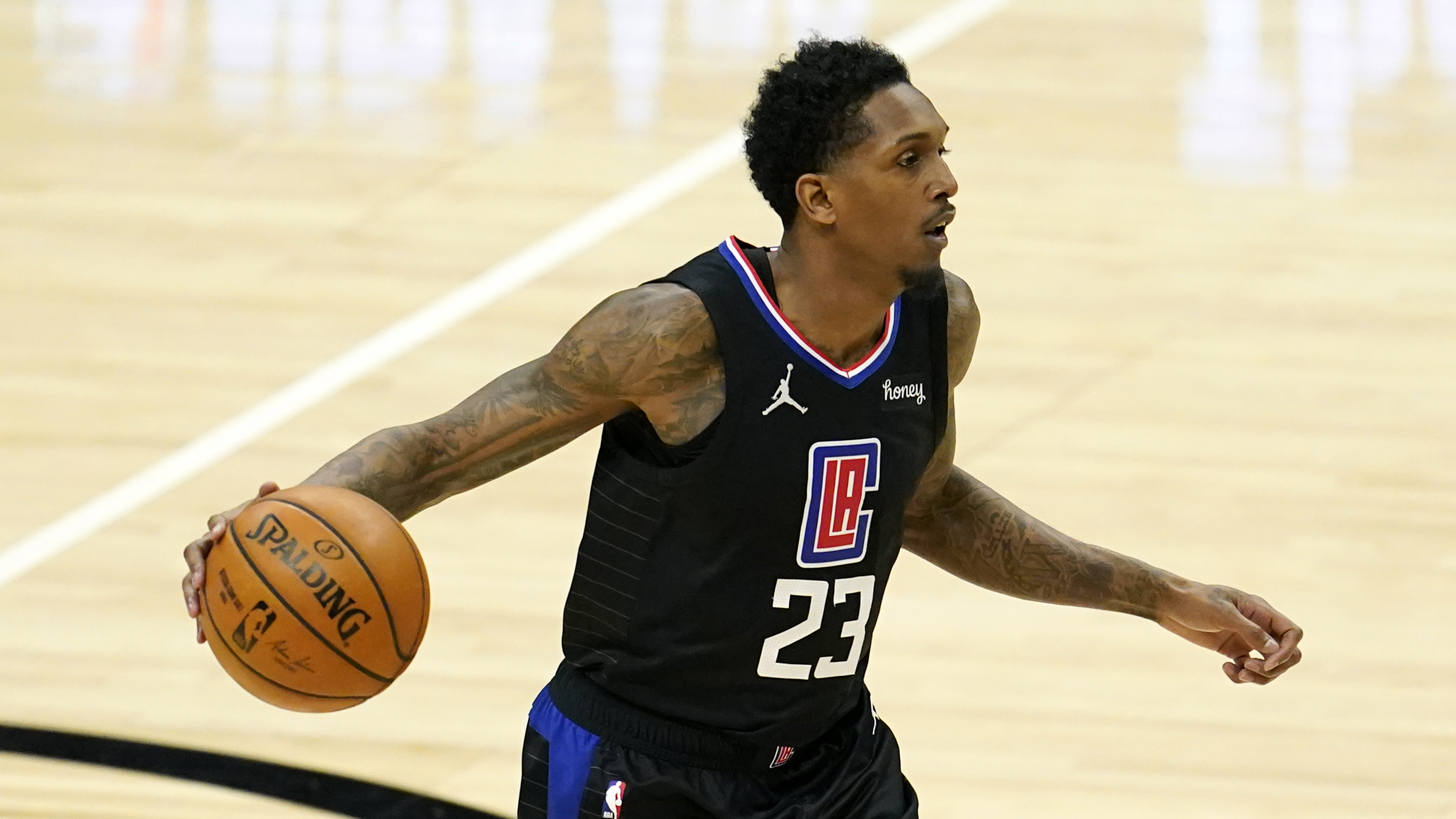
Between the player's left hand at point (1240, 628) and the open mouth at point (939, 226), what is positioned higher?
the open mouth at point (939, 226)

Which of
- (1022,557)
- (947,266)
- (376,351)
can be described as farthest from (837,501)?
(947,266)

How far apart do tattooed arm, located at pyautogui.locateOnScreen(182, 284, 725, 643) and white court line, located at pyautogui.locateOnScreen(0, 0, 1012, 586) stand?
125 inches

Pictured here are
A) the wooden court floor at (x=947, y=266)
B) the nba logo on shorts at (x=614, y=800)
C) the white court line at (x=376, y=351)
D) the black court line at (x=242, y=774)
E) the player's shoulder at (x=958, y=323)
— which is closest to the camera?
the nba logo on shorts at (x=614, y=800)

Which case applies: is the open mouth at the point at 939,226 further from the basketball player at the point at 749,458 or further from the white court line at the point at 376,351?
the white court line at the point at 376,351

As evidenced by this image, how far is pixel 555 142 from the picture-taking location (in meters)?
8.99

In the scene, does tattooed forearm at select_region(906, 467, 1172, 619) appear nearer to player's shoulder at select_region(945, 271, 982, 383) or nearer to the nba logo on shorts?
player's shoulder at select_region(945, 271, 982, 383)

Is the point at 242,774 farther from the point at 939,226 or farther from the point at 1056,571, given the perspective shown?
the point at 939,226

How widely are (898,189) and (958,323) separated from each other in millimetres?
357

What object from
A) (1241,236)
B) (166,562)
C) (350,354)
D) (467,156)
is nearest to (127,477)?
(166,562)

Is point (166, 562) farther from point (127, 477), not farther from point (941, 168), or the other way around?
point (941, 168)

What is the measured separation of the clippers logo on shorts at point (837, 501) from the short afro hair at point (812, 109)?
15.3 inches

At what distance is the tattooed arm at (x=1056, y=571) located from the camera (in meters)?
3.53

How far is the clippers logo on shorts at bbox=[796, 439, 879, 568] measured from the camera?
10.4 feet

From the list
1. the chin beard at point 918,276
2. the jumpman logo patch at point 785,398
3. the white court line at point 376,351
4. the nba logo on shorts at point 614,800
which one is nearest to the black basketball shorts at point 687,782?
the nba logo on shorts at point 614,800
